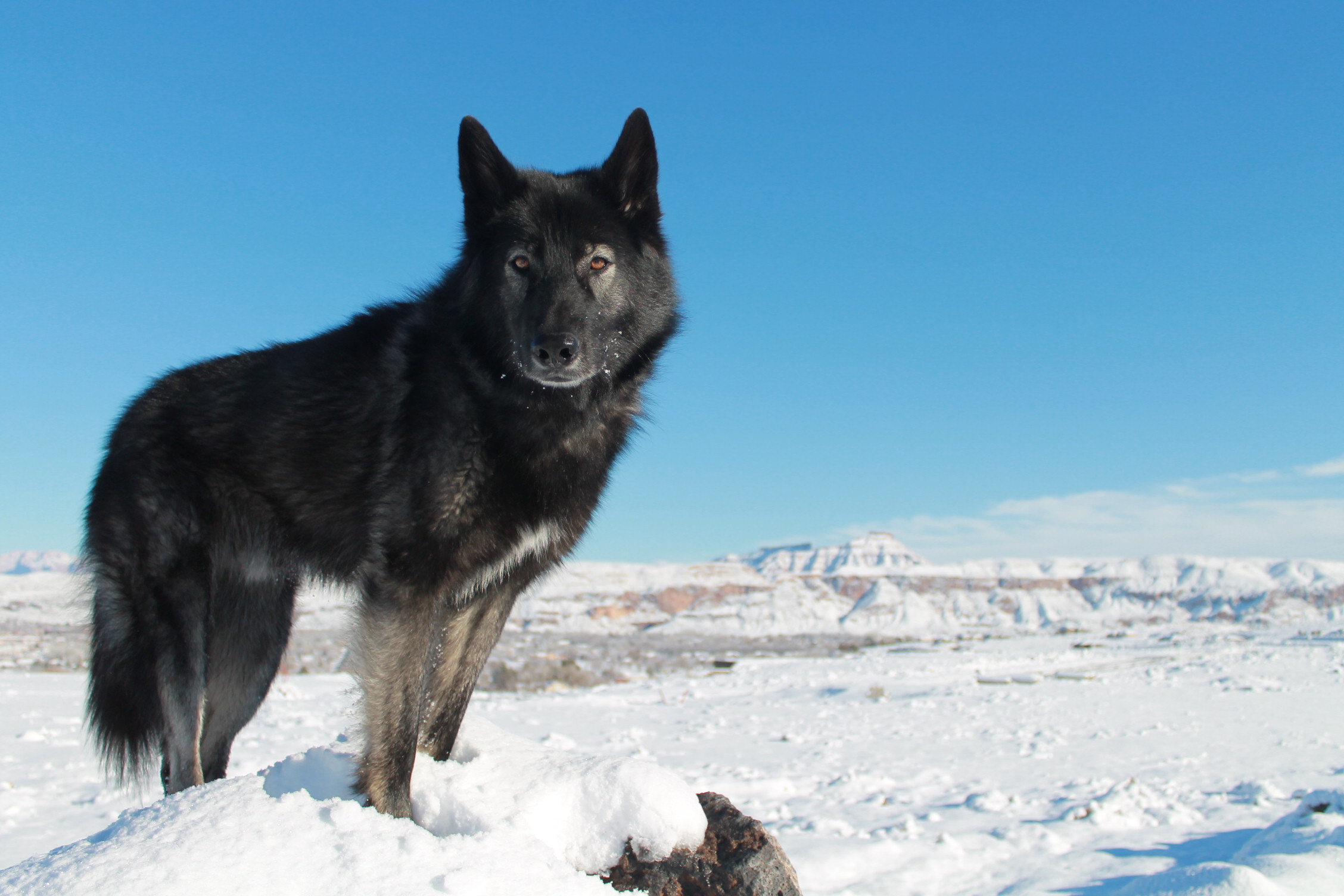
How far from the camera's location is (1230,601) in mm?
72312

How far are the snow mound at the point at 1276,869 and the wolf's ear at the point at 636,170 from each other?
367 cm

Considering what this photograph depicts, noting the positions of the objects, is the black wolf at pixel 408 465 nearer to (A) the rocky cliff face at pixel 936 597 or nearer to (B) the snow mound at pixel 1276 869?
(B) the snow mound at pixel 1276 869

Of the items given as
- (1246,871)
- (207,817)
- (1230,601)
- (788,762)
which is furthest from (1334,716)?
(1230,601)

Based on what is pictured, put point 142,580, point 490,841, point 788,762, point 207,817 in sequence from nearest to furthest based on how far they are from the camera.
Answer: point 207,817 → point 490,841 → point 142,580 → point 788,762

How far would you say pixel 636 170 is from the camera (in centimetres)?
351

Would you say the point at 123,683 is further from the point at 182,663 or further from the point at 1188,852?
the point at 1188,852

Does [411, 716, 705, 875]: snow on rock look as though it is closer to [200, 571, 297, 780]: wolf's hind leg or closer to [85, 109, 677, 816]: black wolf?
[85, 109, 677, 816]: black wolf

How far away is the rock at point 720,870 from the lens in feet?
9.21

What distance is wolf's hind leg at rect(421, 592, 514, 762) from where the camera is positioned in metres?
3.22

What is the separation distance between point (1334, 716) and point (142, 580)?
12374mm

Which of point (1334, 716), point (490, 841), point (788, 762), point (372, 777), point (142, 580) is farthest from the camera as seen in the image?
point (1334, 716)

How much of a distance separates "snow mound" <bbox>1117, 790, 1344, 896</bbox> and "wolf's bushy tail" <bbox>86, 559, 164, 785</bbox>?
4251mm

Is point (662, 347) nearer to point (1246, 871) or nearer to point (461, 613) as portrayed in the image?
point (461, 613)

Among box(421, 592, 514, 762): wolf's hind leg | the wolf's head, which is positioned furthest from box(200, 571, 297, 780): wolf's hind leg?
the wolf's head
